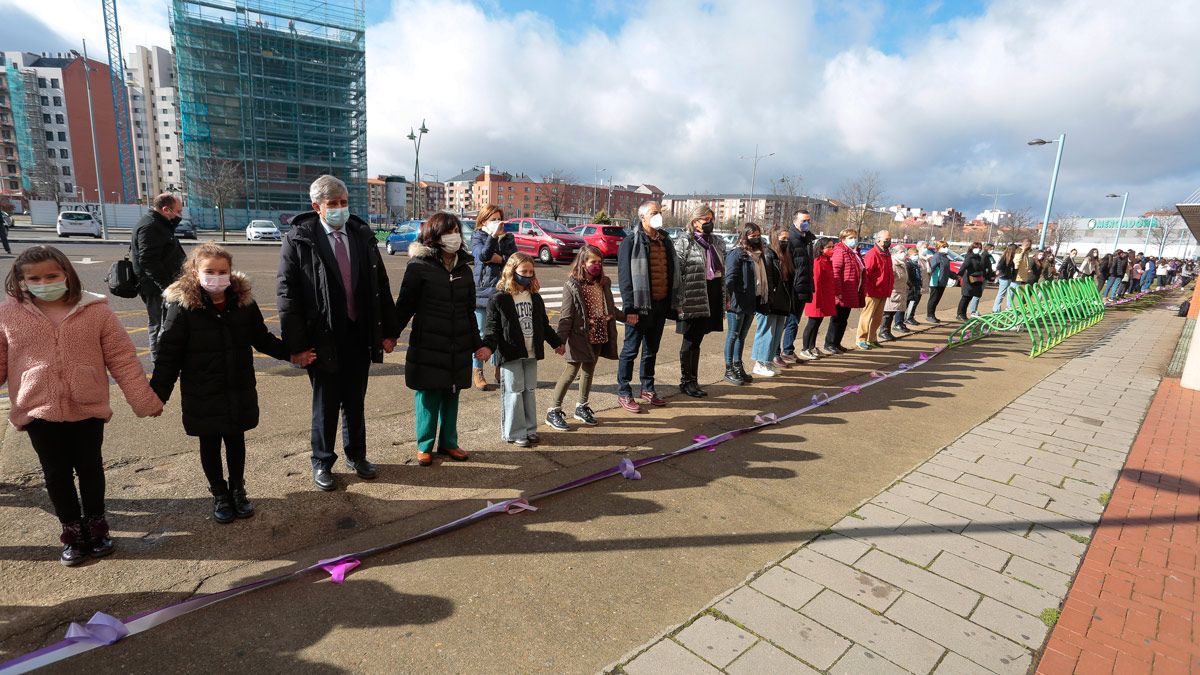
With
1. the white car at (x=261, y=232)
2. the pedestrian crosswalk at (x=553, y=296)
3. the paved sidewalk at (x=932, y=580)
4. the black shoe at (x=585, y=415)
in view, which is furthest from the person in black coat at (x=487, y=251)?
the white car at (x=261, y=232)

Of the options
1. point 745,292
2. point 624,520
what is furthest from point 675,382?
point 624,520

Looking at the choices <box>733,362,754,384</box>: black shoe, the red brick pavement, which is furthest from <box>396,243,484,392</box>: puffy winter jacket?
<box>733,362,754,384</box>: black shoe

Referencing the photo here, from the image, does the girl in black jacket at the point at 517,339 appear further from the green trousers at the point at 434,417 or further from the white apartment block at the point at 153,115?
the white apartment block at the point at 153,115

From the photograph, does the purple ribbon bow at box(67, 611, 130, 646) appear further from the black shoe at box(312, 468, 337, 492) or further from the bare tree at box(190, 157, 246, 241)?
the bare tree at box(190, 157, 246, 241)

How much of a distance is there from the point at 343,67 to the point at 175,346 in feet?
204

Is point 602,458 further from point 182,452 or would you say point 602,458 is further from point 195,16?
point 195,16

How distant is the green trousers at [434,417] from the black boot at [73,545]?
1.76 m

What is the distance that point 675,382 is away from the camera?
21.9 feet

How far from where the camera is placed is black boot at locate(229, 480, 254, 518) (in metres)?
3.31

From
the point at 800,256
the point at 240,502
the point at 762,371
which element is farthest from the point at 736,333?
the point at 240,502

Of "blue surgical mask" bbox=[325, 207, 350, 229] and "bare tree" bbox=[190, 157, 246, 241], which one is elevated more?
"bare tree" bbox=[190, 157, 246, 241]

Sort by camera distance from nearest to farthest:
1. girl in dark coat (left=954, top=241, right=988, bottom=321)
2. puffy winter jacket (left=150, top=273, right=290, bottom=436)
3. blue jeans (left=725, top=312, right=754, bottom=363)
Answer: puffy winter jacket (left=150, top=273, right=290, bottom=436) < blue jeans (left=725, top=312, right=754, bottom=363) < girl in dark coat (left=954, top=241, right=988, bottom=321)

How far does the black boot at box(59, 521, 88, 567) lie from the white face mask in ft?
4.20

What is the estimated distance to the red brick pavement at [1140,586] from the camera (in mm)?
2451
